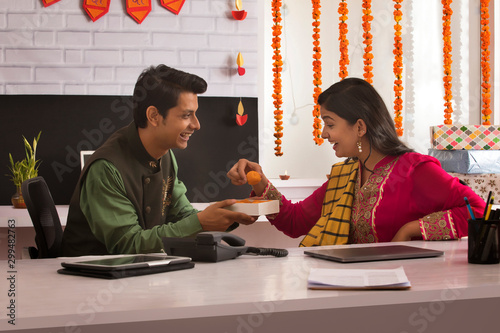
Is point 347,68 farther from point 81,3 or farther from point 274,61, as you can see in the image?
point 81,3

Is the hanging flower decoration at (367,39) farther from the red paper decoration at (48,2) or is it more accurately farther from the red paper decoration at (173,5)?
the red paper decoration at (48,2)

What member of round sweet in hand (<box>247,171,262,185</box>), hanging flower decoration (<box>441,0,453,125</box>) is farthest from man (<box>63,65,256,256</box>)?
hanging flower decoration (<box>441,0,453,125</box>)

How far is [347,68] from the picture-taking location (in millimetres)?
3916

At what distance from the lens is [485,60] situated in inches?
155

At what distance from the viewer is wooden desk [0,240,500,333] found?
3.31 ft

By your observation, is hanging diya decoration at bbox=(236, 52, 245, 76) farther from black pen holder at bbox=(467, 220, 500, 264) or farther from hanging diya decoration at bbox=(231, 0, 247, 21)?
black pen holder at bbox=(467, 220, 500, 264)

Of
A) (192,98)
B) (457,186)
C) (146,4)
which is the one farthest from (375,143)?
(146,4)

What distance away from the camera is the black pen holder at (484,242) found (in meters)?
1.49

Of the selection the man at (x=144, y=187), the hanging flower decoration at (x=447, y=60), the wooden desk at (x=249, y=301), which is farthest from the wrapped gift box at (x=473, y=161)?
the wooden desk at (x=249, y=301)

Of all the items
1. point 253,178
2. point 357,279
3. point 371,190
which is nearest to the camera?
point 357,279

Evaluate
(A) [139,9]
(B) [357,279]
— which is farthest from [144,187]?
(A) [139,9]

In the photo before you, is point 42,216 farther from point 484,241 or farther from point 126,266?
point 484,241

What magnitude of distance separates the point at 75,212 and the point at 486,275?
1403 millimetres

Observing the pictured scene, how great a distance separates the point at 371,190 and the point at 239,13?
1684 mm
